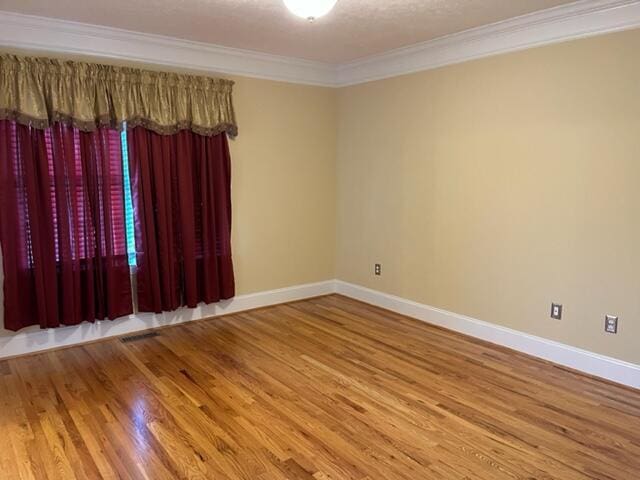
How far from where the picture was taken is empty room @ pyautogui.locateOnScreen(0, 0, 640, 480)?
2586 millimetres

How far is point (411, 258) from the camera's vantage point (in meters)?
4.62

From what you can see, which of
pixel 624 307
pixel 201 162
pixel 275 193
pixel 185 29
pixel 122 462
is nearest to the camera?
pixel 122 462

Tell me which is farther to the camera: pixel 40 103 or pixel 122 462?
pixel 40 103

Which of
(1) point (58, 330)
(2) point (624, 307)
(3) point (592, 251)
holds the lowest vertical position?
(1) point (58, 330)

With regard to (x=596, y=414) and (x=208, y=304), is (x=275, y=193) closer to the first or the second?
(x=208, y=304)

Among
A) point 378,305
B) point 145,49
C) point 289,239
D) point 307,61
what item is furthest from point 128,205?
point 378,305

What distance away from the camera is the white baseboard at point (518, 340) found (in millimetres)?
3219

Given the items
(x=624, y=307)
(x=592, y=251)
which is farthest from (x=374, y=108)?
(x=624, y=307)

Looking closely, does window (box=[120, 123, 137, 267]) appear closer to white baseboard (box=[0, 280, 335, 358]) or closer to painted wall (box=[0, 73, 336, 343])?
white baseboard (box=[0, 280, 335, 358])

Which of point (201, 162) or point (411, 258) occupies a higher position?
point (201, 162)

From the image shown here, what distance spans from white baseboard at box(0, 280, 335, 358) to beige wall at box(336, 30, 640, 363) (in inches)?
38.8

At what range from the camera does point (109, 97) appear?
3.76 metres

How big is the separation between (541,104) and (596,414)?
7.04ft

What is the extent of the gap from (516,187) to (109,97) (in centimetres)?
329
